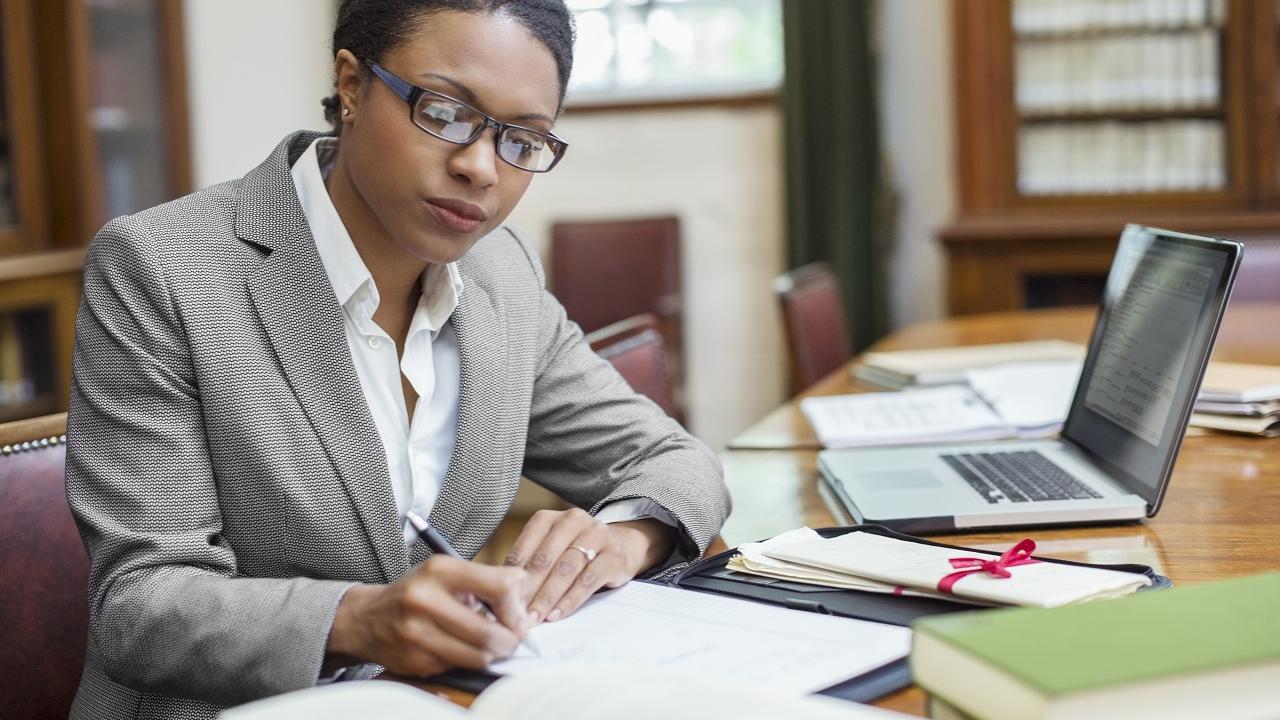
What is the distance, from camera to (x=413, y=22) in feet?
4.06

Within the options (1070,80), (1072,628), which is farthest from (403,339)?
(1070,80)

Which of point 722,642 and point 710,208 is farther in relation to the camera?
point 710,208

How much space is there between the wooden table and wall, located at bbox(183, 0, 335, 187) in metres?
3.51

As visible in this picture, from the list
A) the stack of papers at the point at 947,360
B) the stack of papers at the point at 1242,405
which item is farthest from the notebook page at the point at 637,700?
the stack of papers at the point at 947,360

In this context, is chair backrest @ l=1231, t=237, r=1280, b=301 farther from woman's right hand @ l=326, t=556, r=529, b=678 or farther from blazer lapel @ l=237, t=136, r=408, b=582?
woman's right hand @ l=326, t=556, r=529, b=678

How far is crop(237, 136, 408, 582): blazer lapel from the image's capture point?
121cm

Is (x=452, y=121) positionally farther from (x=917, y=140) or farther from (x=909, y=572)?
(x=917, y=140)

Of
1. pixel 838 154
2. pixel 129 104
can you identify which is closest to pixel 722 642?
pixel 838 154

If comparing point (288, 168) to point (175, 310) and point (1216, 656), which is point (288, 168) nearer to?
point (175, 310)

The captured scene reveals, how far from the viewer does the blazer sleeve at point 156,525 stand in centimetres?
100

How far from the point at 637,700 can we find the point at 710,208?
4.29 metres

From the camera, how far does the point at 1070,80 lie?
435 centimetres

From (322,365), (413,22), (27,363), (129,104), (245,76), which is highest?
(245,76)

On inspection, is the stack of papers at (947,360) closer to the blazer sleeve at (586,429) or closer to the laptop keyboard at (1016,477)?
the laptop keyboard at (1016,477)
